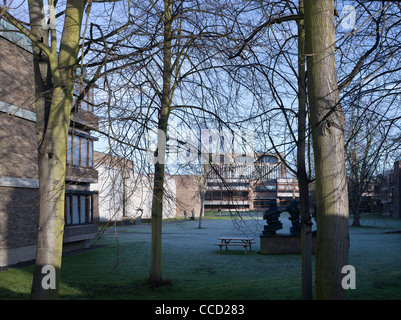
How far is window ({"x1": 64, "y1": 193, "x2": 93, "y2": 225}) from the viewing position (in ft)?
73.8

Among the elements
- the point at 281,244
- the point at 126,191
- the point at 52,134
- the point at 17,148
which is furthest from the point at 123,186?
the point at 281,244

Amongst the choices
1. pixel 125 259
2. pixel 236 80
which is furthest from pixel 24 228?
pixel 236 80

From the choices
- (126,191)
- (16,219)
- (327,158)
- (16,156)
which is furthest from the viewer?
(16,156)

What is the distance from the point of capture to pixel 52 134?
5742 mm

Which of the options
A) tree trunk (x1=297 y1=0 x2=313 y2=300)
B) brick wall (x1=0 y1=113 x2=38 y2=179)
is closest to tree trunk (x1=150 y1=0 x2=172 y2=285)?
tree trunk (x1=297 y1=0 x2=313 y2=300)

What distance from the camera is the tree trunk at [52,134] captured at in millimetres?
5551

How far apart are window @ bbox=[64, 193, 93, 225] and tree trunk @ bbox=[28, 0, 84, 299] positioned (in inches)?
654

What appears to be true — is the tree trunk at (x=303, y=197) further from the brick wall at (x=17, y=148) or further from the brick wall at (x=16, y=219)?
the brick wall at (x=17, y=148)

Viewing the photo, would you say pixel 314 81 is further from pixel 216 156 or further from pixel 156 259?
pixel 156 259

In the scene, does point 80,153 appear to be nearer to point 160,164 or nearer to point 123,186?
point 160,164

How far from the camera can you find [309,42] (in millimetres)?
5004

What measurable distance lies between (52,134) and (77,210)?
18714 millimetres

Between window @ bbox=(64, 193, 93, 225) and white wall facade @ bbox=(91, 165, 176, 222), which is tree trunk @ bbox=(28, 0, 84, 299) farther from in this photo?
window @ bbox=(64, 193, 93, 225)

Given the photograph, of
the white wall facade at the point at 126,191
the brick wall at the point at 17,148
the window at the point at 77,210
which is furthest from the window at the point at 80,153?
the white wall facade at the point at 126,191
